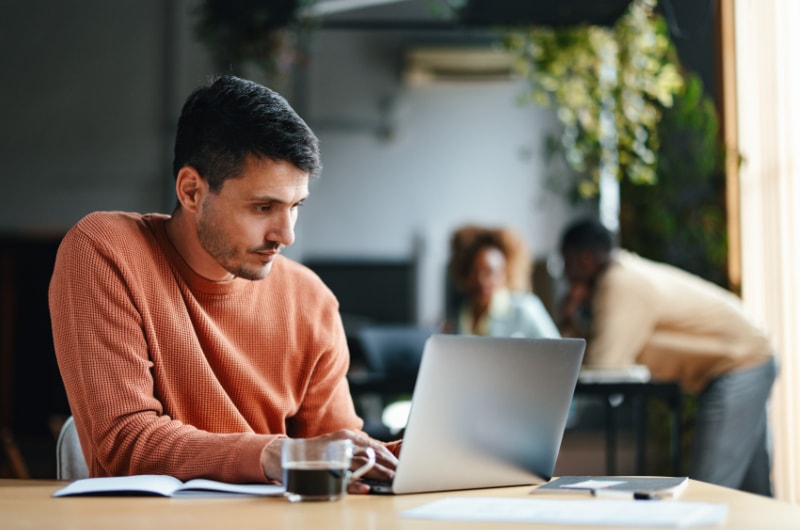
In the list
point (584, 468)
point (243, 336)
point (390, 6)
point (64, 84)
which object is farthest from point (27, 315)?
point (243, 336)

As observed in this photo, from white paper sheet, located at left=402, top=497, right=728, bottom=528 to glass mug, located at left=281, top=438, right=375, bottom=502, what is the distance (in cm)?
12

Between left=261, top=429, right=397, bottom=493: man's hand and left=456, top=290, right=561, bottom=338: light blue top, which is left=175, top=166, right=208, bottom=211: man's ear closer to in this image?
left=261, top=429, right=397, bottom=493: man's hand

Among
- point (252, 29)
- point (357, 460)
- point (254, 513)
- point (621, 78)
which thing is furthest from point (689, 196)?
point (254, 513)

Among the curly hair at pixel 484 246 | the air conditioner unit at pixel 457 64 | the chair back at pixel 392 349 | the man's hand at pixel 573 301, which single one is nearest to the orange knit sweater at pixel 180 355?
the chair back at pixel 392 349

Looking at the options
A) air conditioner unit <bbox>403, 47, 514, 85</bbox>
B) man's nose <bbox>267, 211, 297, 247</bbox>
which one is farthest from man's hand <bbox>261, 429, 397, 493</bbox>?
air conditioner unit <bbox>403, 47, 514, 85</bbox>

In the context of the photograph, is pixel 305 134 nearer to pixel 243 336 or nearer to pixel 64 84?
pixel 243 336

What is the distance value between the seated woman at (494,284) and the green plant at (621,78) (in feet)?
2.40

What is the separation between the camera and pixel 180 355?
167 centimetres

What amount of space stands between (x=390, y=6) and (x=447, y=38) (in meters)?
0.49

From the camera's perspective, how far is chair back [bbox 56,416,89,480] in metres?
1.75

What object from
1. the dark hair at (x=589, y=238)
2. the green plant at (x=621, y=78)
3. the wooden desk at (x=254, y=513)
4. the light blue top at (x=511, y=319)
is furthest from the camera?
the green plant at (x=621, y=78)

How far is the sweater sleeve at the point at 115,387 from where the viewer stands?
1.43m

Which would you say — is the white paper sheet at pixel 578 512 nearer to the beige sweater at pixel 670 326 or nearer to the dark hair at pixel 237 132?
the dark hair at pixel 237 132

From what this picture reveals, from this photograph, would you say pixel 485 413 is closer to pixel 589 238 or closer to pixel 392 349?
pixel 589 238
